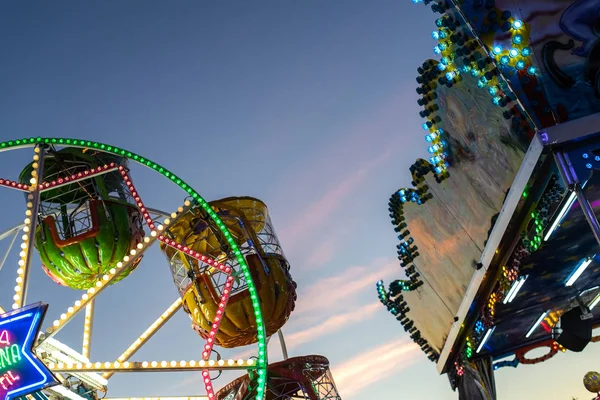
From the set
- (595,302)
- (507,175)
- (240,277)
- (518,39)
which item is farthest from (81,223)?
(595,302)

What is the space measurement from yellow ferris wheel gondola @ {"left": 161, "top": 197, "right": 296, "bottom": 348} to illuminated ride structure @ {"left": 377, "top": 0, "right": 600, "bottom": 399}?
2340mm

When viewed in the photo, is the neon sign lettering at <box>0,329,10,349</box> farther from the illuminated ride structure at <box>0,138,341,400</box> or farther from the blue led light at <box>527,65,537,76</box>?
the blue led light at <box>527,65,537,76</box>

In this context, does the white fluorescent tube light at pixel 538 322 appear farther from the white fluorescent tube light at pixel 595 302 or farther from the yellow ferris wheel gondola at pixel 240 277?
the yellow ferris wheel gondola at pixel 240 277

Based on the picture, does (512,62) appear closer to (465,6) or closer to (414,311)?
(465,6)

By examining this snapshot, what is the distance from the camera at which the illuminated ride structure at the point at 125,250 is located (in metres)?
7.10

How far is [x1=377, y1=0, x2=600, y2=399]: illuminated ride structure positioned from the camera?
5578mm

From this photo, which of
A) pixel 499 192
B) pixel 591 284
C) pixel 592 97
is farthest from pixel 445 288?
pixel 592 97

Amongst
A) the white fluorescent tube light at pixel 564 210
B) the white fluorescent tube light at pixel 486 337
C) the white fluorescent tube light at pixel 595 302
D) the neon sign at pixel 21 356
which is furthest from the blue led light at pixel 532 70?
the white fluorescent tube light at pixel 595 302

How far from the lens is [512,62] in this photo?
5590 millimetres

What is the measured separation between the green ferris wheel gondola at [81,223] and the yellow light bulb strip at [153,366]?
1882mm

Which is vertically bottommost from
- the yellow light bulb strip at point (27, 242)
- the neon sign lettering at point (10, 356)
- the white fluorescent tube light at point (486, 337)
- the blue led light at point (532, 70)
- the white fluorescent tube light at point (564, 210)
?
the white fluorescent tube light at point (564, 210)

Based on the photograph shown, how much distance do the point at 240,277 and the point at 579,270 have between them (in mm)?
5596

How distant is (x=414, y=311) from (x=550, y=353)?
3357mm

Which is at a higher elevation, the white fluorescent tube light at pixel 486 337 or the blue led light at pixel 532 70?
the blue led light at pixel 532 70
